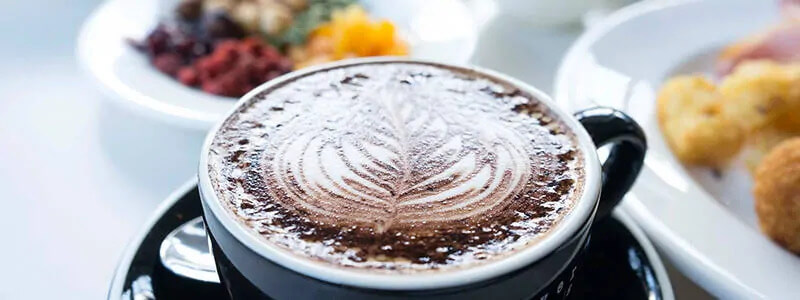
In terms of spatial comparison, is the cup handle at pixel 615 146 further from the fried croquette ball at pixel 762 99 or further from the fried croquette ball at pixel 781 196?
the fried croquette ball at pixel 762 99

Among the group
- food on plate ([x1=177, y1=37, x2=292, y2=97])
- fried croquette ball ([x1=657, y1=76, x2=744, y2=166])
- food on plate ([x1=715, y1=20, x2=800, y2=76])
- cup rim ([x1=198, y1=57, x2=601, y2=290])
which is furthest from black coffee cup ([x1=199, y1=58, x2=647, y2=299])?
food on plate ([x1=715, y1=20, x2=800, y2=76])

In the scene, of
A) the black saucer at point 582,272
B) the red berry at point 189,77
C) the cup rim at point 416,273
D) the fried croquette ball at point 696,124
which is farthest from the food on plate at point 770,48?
the red berry at point 189,77

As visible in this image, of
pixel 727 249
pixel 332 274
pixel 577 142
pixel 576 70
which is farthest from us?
pixel 576 70

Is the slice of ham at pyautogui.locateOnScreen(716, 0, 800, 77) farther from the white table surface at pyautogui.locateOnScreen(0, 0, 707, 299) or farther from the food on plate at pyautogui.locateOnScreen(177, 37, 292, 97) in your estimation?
the food on plate at pyautogui.locateOnScreen(177, 37, 292, 97)

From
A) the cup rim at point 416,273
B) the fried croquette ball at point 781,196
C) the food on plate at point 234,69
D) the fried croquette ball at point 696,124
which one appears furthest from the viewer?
the food on plate at point 234,69

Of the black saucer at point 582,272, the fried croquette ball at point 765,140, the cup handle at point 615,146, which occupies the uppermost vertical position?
the cup handle at point 615,146

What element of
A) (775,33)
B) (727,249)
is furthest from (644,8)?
(727,249)

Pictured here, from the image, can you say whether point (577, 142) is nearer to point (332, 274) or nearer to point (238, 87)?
point (332, 274)
